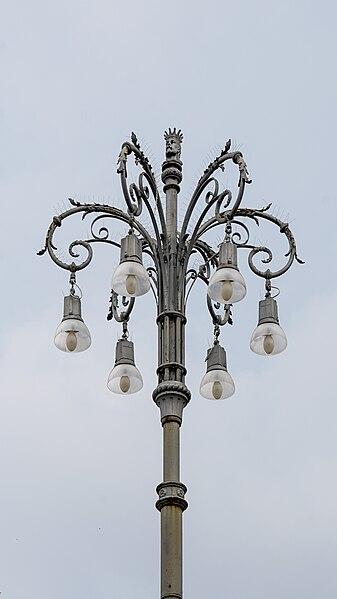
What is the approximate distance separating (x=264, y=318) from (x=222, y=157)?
169 centimetres

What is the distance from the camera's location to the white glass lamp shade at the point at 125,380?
1655 centimetres

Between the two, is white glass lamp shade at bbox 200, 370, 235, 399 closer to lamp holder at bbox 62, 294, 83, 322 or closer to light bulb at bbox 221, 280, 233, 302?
light bulb at bbox 221, 280, 233, 302

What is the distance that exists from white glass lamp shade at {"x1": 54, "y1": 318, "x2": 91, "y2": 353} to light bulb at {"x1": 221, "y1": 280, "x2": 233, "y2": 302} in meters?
1.55

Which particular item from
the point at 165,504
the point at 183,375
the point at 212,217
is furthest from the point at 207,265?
the point at 165,504

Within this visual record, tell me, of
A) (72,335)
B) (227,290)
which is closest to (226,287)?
(227,290)

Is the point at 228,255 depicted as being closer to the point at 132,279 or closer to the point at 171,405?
the point at 132,279

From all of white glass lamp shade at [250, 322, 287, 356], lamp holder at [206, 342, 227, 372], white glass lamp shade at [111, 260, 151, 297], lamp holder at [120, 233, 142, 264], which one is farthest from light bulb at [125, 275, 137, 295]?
white glass lamp shade at [250, 322, 287, 356]

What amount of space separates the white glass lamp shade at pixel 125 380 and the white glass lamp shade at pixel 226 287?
1.22m

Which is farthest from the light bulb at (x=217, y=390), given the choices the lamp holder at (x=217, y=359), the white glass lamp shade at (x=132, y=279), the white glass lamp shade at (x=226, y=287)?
the white glass lamp shade at (x=132, y=279)

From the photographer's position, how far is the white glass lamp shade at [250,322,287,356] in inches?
651

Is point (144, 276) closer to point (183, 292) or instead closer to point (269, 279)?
point (183, 292)

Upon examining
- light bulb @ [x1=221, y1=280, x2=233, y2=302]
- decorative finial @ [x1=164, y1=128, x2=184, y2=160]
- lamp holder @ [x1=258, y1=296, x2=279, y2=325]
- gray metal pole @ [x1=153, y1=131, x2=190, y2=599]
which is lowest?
gray metal pole @ [x1=153, y1=131, x2=190, y2=599]

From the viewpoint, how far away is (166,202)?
1702 cm

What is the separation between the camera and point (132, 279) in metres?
15.7
